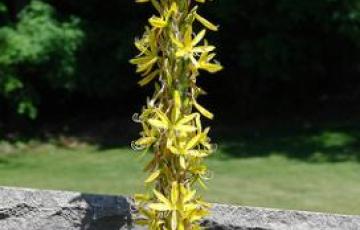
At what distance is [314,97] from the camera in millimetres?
12844

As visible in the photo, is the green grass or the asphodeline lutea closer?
the asphodeline lutea

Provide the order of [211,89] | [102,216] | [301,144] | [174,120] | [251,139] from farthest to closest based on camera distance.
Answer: [211,89] → [251,139] → [301,144] → [102,216] → [174,120]

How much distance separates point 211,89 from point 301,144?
9.01 ft

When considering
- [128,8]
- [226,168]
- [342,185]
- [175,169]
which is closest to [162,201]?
[175,169]

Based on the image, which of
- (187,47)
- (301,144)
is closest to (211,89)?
(301,144)

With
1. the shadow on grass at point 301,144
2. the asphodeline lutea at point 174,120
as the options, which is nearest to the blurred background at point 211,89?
the shadow on grass at point 301,144

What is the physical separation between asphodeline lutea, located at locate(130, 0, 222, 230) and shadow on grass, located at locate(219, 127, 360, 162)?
7.29 meters

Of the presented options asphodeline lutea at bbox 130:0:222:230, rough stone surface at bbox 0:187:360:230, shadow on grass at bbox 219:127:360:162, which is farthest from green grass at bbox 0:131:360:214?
asphodeline lutea at bbox 130:0:222:230

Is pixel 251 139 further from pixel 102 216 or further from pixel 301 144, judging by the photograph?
pixel 102 216

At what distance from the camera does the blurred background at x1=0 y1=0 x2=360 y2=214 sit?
970 cm

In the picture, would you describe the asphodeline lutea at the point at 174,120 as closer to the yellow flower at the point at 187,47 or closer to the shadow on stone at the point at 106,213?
the yellow flower at the point at 187,47

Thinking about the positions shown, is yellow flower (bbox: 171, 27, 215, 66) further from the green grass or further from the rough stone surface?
the green grass

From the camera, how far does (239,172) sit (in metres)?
8.76

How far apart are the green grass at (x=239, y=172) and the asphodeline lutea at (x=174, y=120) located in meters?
4.84
